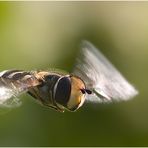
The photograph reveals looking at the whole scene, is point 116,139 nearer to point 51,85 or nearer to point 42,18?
point 42,18

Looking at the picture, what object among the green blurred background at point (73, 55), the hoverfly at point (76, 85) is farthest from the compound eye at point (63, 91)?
the green blurred background at point (73, 55)

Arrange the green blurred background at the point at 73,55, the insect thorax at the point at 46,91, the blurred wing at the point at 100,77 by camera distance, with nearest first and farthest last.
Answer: the blurred wing at the point at 100,77 < the insect thorax at the point at 46,91 < the green blurred background at the point at 73,55

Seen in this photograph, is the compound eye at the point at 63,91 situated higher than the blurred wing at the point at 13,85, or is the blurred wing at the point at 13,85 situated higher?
the blurred wing at the point at 13,85

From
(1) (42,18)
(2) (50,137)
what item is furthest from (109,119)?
(1) (42,18)

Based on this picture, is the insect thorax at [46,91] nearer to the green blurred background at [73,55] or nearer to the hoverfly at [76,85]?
the hoverfly at [76,85]

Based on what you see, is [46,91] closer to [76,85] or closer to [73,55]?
[76,85]

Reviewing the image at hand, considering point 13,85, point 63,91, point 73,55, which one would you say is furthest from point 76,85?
point 73,55
